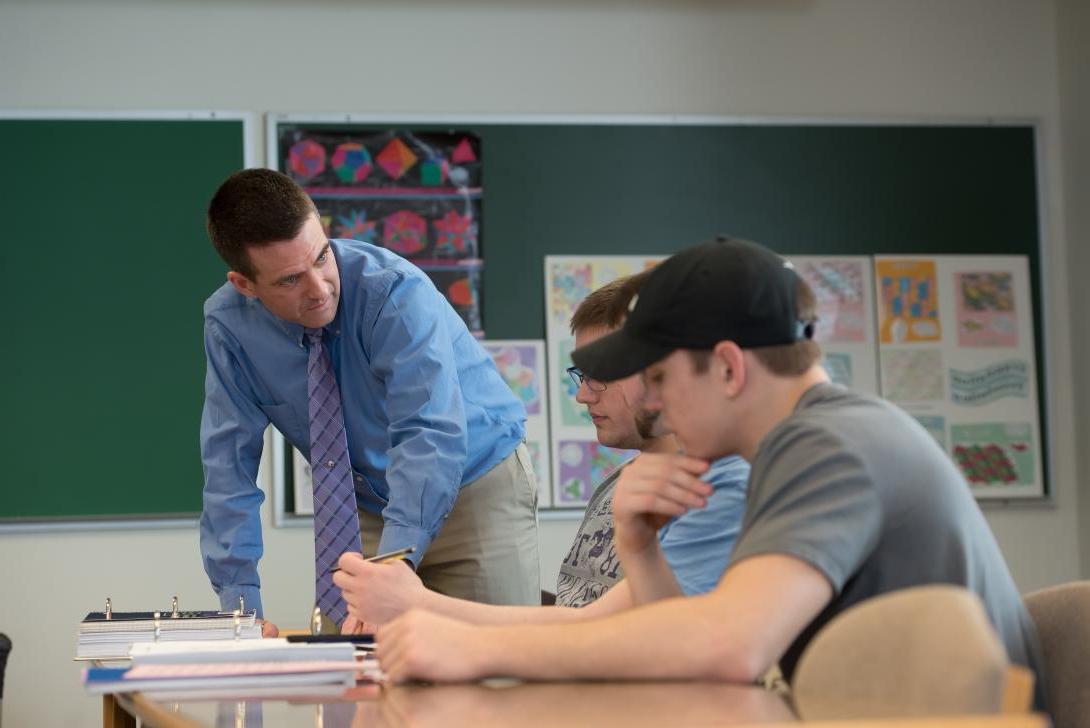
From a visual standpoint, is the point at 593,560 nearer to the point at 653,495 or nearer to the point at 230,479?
the point at 653,495

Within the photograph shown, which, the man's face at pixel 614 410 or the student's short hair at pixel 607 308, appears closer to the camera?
the student's short hair at pixel 607 308

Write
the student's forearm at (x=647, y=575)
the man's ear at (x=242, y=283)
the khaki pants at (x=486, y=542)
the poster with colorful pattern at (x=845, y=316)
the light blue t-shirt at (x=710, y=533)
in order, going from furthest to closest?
the poster with colorful pattern at (x=845, y=316), the khaki pants at (x=486, y=542), the man's ear at (x=242, y=283), the light blue t-shirt at (x=710, y=533), the student's forearm at (x=647, y=575)

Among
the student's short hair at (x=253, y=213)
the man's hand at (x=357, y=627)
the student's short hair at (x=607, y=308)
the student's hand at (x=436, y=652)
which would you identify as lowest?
the man's hand at (x=357, y=627)

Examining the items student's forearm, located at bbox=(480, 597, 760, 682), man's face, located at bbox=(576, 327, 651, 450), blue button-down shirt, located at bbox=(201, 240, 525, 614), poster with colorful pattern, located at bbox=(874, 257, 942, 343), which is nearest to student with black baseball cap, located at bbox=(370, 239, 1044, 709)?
student's forearm, located at bbox=(480, 597, 760, 682)

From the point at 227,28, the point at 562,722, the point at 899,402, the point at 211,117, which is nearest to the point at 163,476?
the point at 211,117

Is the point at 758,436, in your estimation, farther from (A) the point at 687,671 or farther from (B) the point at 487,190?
(B) the point at 487,190

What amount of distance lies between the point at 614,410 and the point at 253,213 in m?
0.81

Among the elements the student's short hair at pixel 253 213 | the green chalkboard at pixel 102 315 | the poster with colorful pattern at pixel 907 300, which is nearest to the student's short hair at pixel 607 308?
the student's short hair at pixel 253 213

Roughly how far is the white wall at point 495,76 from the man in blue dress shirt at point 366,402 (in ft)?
4.73

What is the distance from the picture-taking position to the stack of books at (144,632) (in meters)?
1.97

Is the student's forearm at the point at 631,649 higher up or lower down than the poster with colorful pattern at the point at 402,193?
lower down

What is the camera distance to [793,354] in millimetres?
1430

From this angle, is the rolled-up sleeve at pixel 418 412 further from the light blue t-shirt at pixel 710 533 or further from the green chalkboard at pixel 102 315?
the green chalkboard at pixel 102 315

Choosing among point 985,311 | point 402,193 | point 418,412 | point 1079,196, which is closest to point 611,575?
point 418,412
